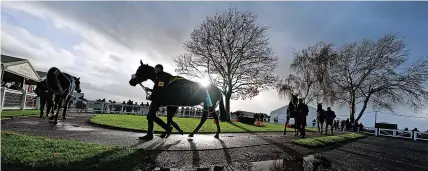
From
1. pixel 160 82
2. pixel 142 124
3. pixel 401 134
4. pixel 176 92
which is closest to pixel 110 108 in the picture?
pixel 142 124

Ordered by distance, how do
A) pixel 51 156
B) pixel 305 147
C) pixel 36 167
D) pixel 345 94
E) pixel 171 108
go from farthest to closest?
pixel 345 94 < pixel 305 147 < pixel 171 108 < pixel 51 156 < pixel 36 167

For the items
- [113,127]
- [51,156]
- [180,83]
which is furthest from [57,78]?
[51,156]

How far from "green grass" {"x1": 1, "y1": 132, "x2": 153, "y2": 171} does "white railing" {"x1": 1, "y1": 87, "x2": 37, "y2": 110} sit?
1458 centimetres

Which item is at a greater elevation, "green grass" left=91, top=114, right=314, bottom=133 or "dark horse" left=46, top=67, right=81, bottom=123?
"dark horse" left=46, top=67, right=81, bottom=123

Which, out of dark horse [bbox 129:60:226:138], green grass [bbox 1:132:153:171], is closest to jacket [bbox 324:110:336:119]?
dark horse [bbox 129:60:226:138]

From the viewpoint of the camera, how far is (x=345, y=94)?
48000 millimetres

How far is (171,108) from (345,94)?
144 feet

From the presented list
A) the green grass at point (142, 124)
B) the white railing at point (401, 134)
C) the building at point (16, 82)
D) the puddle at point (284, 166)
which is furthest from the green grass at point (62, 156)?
the white railing at point (401, 134)

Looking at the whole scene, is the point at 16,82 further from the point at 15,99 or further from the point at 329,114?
the point at 329,114

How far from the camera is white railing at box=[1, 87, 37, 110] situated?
18800 mm

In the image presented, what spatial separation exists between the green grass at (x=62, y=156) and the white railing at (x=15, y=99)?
14585 millimetres

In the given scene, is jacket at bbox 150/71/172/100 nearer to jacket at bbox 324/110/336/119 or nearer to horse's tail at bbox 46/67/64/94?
horse's tail at bbox 46/67/64/94

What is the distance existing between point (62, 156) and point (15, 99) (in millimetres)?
19030

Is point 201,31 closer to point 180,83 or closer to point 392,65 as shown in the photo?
point 180,83
